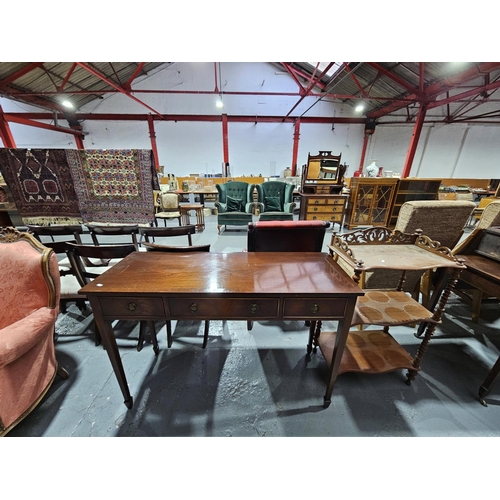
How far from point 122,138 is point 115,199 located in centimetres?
702

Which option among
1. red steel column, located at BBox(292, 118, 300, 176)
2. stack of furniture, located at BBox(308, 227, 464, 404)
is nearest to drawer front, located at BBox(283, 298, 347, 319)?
stack of furniture, located at BBox(308, 227, 464, 404)

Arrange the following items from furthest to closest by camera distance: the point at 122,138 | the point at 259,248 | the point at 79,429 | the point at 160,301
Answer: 1. the point at 122,138
2. the point at 259,248
3. the point at 79,429
4. the point at 160,301

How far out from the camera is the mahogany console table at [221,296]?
0.95 meters

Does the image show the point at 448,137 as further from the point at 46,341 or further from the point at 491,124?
the point at 46,341

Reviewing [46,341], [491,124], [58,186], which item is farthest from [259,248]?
[491,124]

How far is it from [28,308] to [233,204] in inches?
161

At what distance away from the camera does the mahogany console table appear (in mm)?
949

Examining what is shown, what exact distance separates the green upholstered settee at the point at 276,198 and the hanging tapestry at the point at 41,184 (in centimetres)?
338

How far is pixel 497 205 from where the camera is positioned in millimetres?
1697

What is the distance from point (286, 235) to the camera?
69.9 inches

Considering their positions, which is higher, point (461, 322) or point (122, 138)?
point (122, 138)

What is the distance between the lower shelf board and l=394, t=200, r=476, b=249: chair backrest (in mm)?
1007

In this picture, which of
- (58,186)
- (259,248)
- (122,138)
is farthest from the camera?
(122,138)

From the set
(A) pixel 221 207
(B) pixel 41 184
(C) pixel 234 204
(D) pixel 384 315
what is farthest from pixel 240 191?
(D) pixel 384 315
